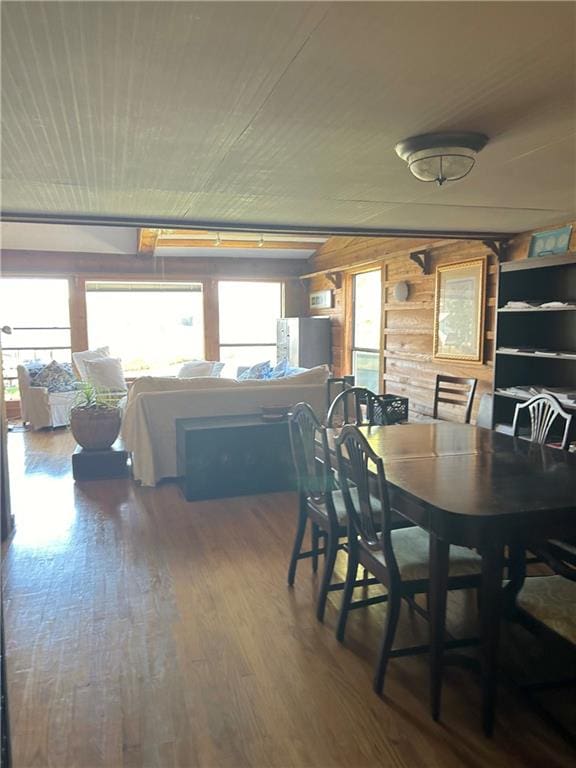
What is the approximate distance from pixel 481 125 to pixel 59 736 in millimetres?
2656

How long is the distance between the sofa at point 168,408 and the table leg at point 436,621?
2.92m

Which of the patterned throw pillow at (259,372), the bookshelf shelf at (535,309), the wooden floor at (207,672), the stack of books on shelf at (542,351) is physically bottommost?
the wooden floor at (207,672)

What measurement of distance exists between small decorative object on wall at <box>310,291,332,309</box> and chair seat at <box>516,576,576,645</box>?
6.07 meters

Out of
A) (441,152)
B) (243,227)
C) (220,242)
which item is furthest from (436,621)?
(220,242)

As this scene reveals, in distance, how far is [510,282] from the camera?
13.2 ft

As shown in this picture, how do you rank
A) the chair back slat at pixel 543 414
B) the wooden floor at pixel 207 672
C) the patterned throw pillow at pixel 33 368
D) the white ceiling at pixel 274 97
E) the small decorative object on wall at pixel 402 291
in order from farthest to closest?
the patterned throw pillow at pixel 33 368 → the small decorative object on wall at pixel 402 291 → the chair back slat at pixel 543 414 → the wooden floor at pixel 207 672 → the white ceiling at pixel 274 97

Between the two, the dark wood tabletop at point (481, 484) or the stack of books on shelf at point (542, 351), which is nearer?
the dark wood tabletop at point (481, 484)

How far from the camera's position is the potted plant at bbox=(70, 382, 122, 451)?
473 cm

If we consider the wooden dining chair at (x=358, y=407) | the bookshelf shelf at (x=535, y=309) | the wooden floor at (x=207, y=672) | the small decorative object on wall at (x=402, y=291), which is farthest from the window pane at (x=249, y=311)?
the wooden floor at (x=207, y=672)

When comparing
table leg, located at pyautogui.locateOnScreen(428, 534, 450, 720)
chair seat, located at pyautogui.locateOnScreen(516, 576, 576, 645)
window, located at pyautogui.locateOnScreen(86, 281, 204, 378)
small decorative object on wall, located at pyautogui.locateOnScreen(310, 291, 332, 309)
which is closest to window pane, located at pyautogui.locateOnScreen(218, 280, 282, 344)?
window, located at pyautogui.locateOnScreen(86, 281, 204, 378)

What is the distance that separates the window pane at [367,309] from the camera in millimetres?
6691

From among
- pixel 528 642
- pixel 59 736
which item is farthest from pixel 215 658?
pixel 528 642

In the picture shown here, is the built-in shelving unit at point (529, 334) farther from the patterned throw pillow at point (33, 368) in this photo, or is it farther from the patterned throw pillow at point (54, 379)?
the patterned throw pillow at point (33, 368)

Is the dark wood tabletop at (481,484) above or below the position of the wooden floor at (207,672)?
above
